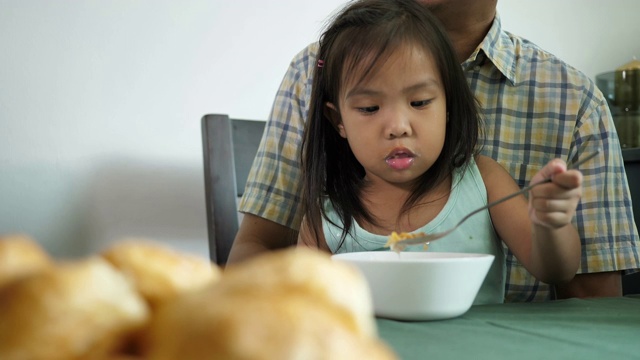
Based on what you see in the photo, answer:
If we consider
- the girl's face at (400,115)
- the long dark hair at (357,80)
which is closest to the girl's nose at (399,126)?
the girl's face at (400,115)

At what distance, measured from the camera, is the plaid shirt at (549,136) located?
124cm

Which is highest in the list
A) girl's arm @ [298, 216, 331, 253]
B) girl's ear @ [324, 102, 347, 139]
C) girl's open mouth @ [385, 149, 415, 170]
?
girl's ear @ [324, 102, 347, 139]

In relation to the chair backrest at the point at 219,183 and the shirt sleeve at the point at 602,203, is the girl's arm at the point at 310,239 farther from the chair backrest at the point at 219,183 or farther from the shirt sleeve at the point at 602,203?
the shirt sleeve at the point at 602,203

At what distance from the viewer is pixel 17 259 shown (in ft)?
0.71

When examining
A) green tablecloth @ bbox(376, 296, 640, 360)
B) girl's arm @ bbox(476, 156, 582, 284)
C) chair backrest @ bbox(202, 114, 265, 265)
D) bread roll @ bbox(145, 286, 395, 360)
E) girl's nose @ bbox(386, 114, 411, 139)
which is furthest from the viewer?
chair backrest @ bbox(202, 114, 265, 265)

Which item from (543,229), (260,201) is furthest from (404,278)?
(260,201)

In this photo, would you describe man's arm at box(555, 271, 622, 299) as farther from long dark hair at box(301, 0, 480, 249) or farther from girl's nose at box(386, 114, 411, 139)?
girl's nose at box(386, 114, 411, 139)

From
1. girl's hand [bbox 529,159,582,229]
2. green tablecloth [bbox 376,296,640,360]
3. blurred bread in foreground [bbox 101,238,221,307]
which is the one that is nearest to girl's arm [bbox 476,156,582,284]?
girl's hand [bbox 529,159,582,229]

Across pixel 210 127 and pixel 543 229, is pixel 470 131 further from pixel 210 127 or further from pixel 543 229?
pixel 210 127

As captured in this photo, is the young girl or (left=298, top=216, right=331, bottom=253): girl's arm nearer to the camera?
the young girl

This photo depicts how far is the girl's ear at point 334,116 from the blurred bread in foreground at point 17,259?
1.05 meters

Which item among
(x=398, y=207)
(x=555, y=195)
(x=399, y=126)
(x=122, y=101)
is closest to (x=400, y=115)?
(x=399, y=126)

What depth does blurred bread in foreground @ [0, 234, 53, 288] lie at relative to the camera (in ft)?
0.69

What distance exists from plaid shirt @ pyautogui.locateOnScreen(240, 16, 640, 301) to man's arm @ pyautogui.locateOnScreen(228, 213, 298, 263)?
0.07 ft
